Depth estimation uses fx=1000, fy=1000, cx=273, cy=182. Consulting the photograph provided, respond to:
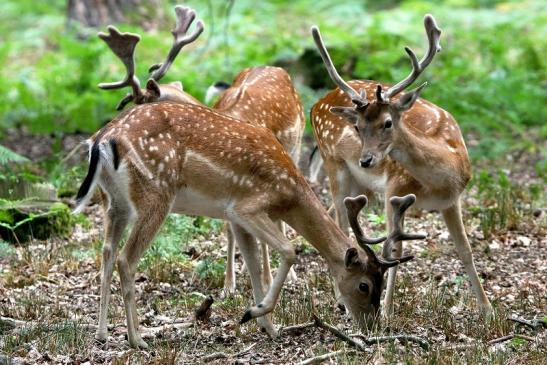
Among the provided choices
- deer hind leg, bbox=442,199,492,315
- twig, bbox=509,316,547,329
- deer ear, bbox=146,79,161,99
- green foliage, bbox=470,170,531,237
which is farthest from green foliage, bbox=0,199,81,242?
twig, bbox=509,316,547,329

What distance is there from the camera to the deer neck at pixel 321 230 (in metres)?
6.72

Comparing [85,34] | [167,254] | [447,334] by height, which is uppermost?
[447,334]

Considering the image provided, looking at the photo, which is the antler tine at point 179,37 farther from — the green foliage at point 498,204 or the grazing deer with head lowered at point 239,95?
A: the green foliage at point 498,204

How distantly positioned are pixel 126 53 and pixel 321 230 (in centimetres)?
284

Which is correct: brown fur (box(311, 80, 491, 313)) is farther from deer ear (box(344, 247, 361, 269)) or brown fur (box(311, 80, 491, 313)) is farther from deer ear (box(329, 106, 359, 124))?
deer ear (box(344, 247, 361, 269))

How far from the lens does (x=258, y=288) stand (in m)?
7.00

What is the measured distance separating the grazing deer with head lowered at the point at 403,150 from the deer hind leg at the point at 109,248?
64.2 inches

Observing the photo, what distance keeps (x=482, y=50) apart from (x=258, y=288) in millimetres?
10065

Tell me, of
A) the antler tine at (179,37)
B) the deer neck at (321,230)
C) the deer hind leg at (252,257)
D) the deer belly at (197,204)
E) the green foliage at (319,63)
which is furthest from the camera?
the green foliage at (319,63)

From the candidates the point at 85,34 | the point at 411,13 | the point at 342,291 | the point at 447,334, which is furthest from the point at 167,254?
the point at 411,13

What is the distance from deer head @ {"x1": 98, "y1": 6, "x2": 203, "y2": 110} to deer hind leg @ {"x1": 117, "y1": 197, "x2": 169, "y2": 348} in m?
2.17

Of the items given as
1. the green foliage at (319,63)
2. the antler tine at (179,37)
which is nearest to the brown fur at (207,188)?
the antler tine at (179,37)

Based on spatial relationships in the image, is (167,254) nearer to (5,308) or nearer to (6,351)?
(5,308)

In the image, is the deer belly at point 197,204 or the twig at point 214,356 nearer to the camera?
the twig at point 214,356
